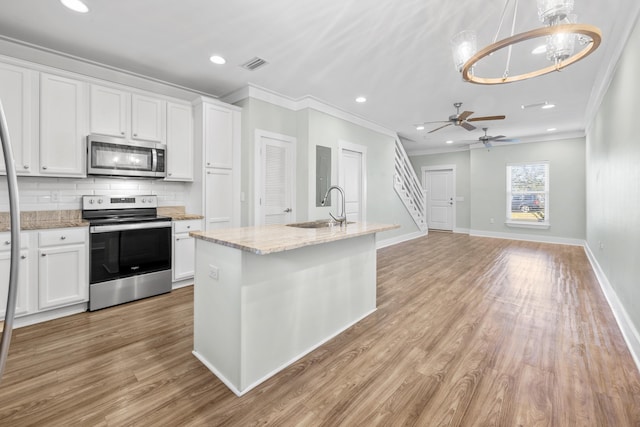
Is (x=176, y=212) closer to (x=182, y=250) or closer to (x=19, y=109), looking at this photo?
(x=182, y=250)

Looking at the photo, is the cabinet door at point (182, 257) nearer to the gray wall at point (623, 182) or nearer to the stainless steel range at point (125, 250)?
the stainless steel range at point (125, 250)

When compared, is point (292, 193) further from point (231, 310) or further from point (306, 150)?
point (231, 310)

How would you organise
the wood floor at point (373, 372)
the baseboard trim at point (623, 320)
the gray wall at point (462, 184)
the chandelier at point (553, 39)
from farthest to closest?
1. the gray wall at point (462, 184)
2. the baseboard trim at point (623, 320)
3. the wood floor at point (373, 372)
4. the chandelier at point (553, 39)

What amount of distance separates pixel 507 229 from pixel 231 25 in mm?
8182

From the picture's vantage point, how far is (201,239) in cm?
210

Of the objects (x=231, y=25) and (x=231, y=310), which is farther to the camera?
(x=231, y=25)

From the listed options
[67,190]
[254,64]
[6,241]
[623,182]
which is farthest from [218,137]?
[623,182]

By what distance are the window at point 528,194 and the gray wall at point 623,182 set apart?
3.80 metres

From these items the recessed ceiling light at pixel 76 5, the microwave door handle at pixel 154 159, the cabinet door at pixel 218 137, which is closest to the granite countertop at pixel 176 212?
the microwave door handle at pixel 154 159

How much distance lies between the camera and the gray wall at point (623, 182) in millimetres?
2451

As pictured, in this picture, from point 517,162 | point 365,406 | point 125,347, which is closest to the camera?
point 365,406

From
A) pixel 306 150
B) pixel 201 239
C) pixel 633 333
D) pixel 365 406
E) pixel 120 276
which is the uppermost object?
pixel 306 150

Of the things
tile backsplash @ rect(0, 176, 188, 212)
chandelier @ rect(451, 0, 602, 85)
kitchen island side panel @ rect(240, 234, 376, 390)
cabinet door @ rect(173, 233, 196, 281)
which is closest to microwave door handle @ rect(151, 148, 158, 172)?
tile backsplash @ rect(0, 176, 188, 212)

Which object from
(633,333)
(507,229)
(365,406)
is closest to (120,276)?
(365,406)
